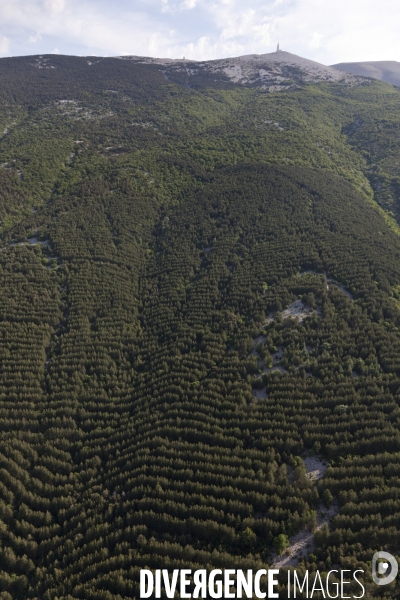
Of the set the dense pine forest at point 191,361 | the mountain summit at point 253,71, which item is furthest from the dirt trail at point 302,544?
the mountain summit at point 253,71

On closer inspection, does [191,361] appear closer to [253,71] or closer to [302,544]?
[302,544]

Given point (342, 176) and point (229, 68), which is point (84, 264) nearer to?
point (342, 176)

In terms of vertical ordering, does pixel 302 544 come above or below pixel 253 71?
below

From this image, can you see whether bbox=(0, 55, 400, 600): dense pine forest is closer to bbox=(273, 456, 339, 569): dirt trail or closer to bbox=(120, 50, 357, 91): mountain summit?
bbox=(273, 456, 339, 569): dirt trail

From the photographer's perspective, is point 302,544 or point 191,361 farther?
point 191,361

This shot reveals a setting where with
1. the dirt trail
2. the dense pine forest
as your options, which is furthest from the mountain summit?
the dirt trail

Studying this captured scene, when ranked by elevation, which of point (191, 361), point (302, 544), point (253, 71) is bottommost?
point (302, 544)

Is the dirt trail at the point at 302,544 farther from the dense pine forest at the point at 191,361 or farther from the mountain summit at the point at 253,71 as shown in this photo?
the mountain summit at the point at 253,71

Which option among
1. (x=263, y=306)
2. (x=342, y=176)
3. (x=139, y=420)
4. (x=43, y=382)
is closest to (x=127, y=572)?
(x=139, y=420)

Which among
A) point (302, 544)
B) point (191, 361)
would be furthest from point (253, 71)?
point (302, 544)
